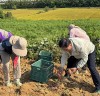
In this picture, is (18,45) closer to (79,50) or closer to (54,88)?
(79,50)

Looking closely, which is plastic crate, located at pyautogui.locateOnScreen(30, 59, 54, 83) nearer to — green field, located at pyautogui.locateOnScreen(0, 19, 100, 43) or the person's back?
the person's back

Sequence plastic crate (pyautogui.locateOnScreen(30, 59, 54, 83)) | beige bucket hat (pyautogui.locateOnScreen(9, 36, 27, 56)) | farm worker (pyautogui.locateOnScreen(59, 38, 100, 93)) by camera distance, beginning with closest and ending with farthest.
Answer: farm worker (pyautogui.locateOnScreen(59, 38, 100, 93)) < beige bucket hat (pyautogui.locateOnScreen(9, 36, 27, 56)) < plastic crate (pyautogui.locateOnScreen(30, 59, 54, 83))

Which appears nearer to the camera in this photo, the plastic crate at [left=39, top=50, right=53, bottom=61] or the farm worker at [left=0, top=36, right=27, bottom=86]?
the farm worker at [left=0, top=36, right=27, bottom=86]

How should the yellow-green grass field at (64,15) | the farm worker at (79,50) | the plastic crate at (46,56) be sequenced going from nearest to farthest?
the farm worker at (79,50) < the plastic crate at (46,56) < the yellow-green grass field at (64,15)

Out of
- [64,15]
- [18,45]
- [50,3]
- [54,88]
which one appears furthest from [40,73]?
[50,3]

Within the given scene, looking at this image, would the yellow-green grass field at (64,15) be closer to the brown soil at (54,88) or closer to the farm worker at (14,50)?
the brown soil at (54,88)

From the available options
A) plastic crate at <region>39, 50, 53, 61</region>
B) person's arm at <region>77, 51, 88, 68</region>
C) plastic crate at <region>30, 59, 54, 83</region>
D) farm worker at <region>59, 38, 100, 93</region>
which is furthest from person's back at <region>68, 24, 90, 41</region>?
plastic crate at <region>39, 50, 53, 61</region>

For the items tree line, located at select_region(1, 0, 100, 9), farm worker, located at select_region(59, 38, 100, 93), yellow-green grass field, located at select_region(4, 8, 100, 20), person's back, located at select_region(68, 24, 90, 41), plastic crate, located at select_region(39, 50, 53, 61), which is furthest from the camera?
tree line, located at select_region(1, 0, 100, 9)

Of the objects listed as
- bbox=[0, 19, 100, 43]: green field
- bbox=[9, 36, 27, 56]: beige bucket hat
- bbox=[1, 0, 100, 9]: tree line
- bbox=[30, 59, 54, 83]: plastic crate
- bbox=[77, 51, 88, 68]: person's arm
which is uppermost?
bbox=[9, 36, 27, 56]: beige bucket hat

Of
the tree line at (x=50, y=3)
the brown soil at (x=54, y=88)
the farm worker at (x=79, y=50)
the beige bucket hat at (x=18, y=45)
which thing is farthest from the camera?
the tree line at (x=50, y=3)

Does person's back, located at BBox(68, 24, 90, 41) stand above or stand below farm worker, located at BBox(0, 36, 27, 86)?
above

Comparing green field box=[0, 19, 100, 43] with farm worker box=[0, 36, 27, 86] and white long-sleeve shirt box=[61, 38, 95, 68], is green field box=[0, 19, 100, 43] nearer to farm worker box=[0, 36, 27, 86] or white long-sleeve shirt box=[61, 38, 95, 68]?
farm worker box=[0, 36, 27, 86]

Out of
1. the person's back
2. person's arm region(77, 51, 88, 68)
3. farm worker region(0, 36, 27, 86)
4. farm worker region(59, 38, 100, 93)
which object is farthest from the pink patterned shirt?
farm worker region(0, 36, 27, 86)

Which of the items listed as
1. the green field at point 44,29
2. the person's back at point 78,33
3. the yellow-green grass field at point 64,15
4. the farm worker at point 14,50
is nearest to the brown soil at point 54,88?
the farm worker at point 14,50
